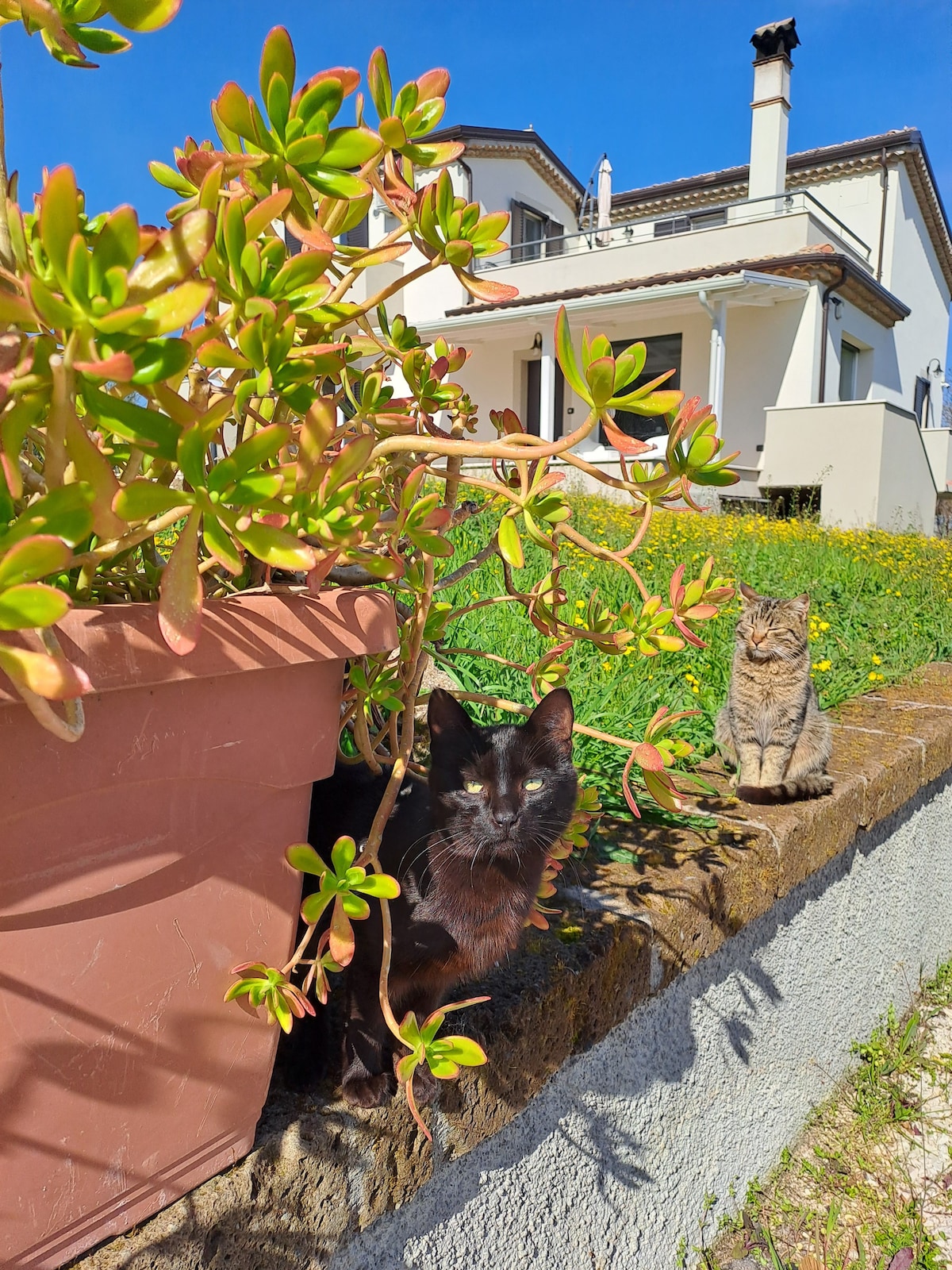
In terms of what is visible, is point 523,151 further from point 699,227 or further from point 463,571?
point 463,571

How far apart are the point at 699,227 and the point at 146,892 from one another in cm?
1825

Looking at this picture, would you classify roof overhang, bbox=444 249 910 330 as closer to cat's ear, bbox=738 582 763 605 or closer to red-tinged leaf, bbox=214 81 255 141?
cat's ear, bbox=738 582 763 605

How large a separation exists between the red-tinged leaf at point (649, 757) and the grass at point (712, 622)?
45.8 inches

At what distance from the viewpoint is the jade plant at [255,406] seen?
1.71 ft

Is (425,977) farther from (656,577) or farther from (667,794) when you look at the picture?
(656,577)

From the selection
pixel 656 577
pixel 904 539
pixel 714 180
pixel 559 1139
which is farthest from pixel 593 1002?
pixel 714 180

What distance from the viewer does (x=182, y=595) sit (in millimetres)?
617

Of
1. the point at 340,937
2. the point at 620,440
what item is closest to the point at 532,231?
the point at 620,440

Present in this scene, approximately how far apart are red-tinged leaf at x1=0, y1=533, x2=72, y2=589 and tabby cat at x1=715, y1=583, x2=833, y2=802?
2.22 metres

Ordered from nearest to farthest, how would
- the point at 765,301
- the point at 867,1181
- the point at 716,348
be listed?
the point at 867,1181
the point at 716,348
the point at 765,301

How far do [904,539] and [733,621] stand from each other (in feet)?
17.2

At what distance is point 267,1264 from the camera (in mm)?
968

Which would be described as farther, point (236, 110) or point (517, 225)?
point (517, 225)

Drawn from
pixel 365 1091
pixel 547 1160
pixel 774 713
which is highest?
pixel 774 713
